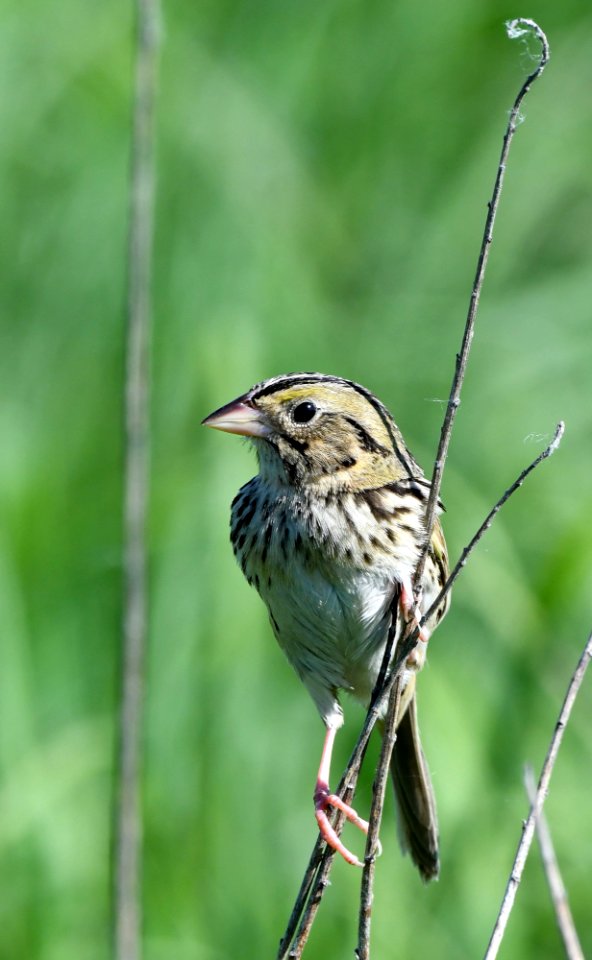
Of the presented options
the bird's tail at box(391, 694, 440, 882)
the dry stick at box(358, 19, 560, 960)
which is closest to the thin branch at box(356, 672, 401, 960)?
the dry stick at box(358, 19, 560, 960)

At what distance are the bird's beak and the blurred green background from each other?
160 centimetres

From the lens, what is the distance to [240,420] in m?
2.90

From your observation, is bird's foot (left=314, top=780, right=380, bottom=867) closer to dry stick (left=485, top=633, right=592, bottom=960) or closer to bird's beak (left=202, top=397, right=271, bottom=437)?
dry stick (left=485, top=633, right=592, bottom=960)

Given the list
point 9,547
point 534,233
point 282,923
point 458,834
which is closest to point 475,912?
point 458,834

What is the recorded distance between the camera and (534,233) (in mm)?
5391

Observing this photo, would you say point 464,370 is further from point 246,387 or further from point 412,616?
point 246,387

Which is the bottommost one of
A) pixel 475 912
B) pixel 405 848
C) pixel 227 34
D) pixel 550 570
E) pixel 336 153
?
pixel 475 912

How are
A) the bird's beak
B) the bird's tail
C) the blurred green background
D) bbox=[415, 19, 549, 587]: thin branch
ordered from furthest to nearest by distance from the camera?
the blurred green background, the bird's tail, the bird's beak, bbox=[415, 19, 549, 587]: thin branch

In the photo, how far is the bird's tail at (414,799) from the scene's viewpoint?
336cm

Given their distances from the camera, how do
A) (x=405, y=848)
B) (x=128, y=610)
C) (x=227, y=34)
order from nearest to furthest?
(x=128, y=610)
(x=405, y=848)
(x=227, y=34)

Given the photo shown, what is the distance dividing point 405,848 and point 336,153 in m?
2.85

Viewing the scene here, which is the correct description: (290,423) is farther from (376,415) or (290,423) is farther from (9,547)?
(9,547)

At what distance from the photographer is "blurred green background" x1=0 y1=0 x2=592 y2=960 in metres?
4.39

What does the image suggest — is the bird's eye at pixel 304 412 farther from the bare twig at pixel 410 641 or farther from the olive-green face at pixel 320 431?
the bare twig at pixel 410 641
